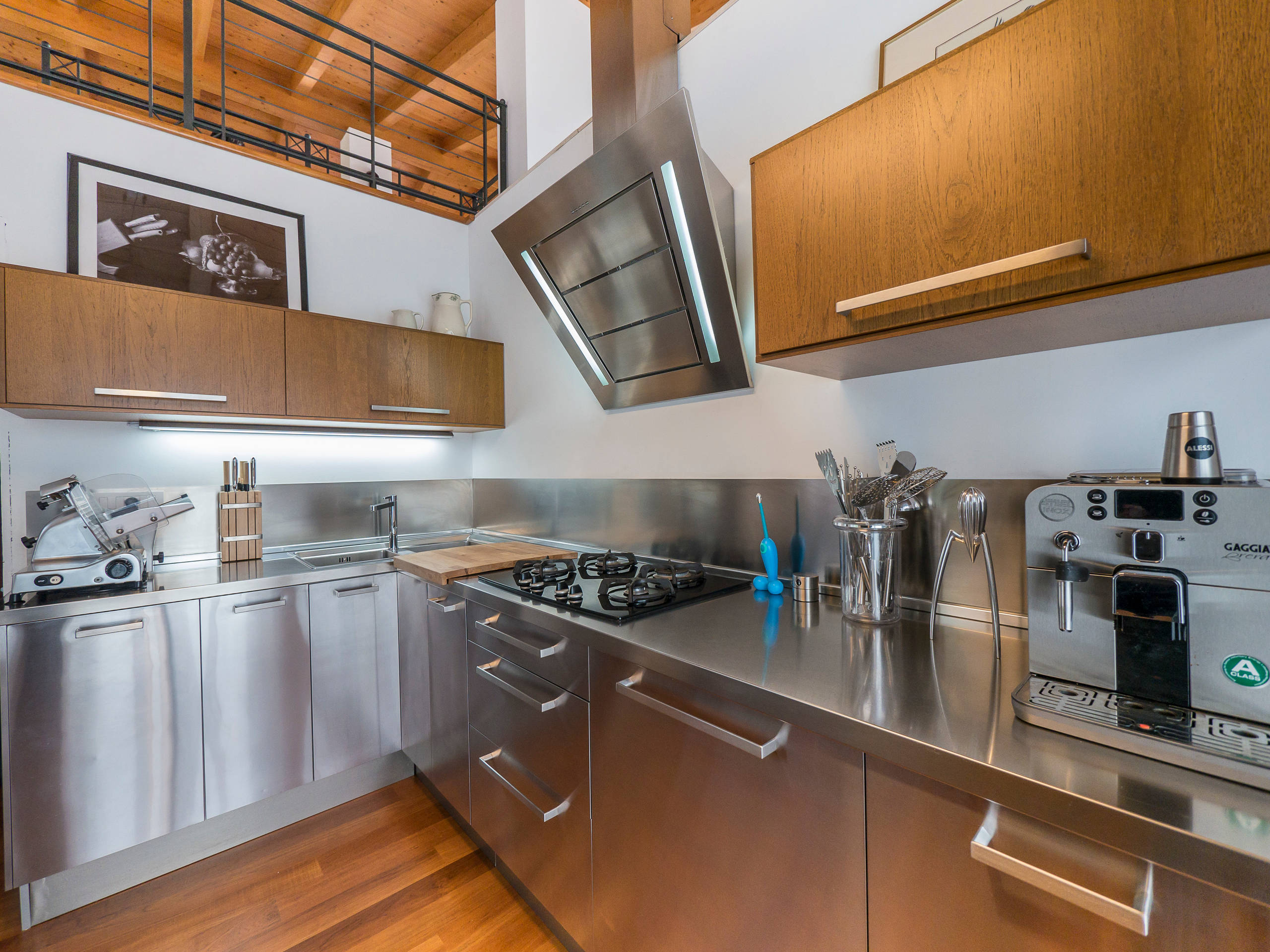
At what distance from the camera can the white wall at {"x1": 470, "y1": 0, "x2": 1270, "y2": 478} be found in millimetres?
997

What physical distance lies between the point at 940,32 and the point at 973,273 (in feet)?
2.65

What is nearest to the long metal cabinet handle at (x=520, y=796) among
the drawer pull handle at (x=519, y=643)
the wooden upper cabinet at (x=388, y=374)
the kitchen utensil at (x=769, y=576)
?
the drawer pull handle at (x=519, y=643)

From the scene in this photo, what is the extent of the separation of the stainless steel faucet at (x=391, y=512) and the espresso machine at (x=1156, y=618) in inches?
96.6

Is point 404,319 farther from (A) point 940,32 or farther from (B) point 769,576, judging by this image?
(A) point 940,32

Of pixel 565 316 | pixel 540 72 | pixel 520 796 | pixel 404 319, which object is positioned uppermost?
pixel 540 72

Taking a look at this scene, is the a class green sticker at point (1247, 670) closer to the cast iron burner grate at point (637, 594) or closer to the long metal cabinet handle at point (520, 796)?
the cast iron burner grate at point (637, 594)

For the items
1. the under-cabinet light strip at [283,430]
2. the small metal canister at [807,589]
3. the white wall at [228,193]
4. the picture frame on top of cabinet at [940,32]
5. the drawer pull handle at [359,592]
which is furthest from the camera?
the under-cabinet light strip at [283,430]

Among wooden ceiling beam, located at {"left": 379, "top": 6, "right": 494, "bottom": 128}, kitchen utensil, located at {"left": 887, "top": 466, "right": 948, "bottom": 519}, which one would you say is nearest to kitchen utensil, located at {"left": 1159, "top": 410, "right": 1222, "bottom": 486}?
kitchen utensil, located at {"left": 887, "top": 466, "right": 948, "bottom": 519}

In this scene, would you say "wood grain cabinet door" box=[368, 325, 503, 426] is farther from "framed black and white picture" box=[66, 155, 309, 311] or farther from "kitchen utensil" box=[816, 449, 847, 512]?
"kitchen utensil" box=[816, 449, 847, 512]

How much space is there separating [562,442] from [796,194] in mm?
1560

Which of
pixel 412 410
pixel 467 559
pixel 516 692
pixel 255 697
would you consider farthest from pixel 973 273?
pixel 255 697

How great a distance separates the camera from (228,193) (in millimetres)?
2369

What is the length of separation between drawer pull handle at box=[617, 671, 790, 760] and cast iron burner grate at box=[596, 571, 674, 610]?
0.79 feet

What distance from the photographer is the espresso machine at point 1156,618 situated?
2.18 ft
